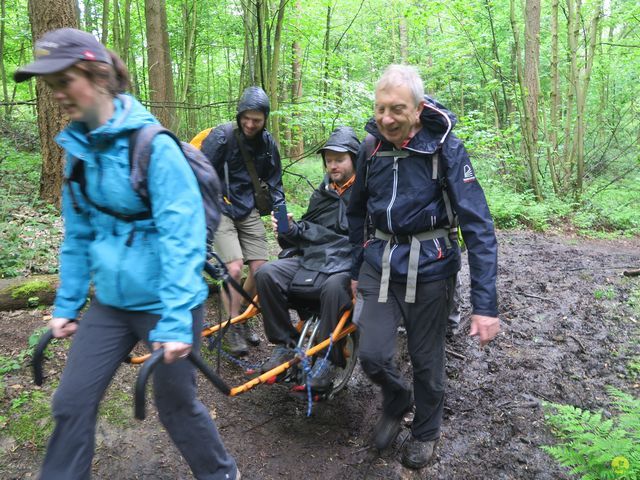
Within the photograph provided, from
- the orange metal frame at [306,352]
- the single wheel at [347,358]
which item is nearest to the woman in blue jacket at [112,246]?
the orange metal frame at [306,352]

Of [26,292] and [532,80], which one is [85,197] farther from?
[532,80]

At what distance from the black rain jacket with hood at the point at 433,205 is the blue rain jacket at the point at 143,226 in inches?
52.2

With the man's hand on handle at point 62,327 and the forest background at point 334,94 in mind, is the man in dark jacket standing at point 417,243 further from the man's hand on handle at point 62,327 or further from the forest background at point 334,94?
the forest background at point 334,94

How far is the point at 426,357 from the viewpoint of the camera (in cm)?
320

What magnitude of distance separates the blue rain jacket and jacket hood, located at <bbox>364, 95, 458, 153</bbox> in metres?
1.43

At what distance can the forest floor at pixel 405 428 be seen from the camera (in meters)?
3.27

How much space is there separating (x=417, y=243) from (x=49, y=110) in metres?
6.35

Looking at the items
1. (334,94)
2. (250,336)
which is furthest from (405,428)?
(334,94)

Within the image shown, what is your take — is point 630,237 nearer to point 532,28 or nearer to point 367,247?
point 532,28

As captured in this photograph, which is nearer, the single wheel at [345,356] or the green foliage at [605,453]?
the green foliage at [605,453]

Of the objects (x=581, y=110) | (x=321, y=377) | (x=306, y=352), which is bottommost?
(x=321, y=377)

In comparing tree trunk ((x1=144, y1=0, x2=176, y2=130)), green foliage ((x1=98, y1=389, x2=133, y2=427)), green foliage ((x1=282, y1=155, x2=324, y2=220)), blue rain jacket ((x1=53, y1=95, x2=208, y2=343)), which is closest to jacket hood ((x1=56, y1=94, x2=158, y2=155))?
blue rain jacket ((x1=53, y1=95, x2=208, y2=343))

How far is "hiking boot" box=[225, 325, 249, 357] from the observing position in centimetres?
462

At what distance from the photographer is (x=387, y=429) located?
349 centimetres
